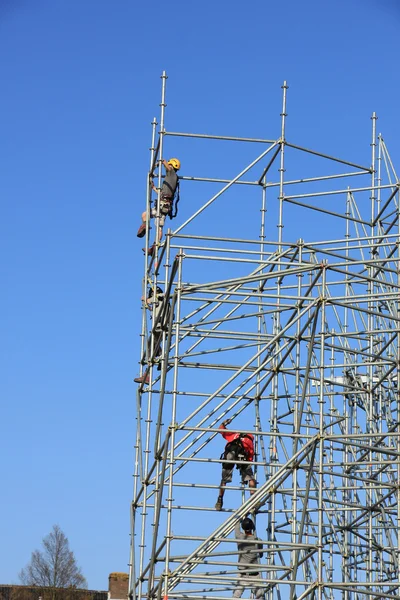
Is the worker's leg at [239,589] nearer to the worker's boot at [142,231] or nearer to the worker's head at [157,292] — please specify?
the worker's head at [157,292]

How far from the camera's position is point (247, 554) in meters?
20.9

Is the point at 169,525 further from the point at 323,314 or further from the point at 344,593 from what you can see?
the point at 344,593

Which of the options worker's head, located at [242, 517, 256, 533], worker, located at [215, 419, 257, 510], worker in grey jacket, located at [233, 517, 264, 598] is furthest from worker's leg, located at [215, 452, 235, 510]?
worker's head, located at [242, 517, 256, 533]

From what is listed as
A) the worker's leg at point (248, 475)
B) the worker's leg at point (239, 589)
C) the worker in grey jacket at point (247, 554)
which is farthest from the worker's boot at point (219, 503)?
the worker's leg at point (239, 589)

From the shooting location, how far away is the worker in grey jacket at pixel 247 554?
2055 centimetres

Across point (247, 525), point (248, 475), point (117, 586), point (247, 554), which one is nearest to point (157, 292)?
point (248, 475)

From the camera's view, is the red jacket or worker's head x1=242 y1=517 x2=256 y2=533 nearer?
worker's head x1=242 y1=517 x2=256 y2=533

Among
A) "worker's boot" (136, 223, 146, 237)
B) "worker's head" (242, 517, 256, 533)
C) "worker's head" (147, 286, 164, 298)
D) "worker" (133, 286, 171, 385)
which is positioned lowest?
"worker's head" (242, 517, 256, 533)

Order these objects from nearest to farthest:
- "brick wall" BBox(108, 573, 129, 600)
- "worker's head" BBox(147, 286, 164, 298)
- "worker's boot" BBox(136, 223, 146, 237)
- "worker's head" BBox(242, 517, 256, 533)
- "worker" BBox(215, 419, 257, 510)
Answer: "worker's head" BBox(242, 517, 256, 533)
"worker" BBox(215, 419, 257, 510)
"worker's head" BBox(147, 286, 164, 298)
"worker's boot" BBox(136, 223, 146, 237)
"brick wall" BBox(108, 573, 129, 600)

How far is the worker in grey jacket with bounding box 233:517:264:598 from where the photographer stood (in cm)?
2055

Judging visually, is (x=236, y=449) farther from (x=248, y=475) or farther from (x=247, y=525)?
(x=247, y=525)

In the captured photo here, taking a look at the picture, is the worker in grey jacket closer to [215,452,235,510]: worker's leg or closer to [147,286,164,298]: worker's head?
[215,452,235,510]: worker's leg

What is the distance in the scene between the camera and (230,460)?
20703mm

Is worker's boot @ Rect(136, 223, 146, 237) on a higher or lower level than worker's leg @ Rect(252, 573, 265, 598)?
higher
